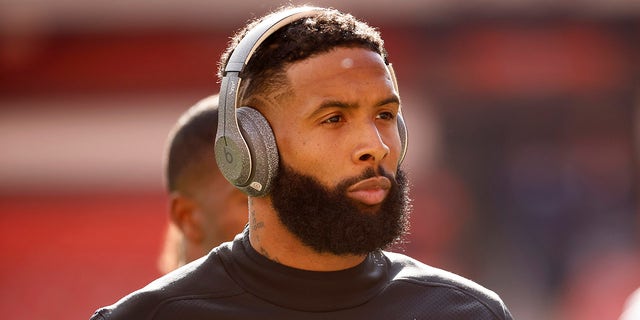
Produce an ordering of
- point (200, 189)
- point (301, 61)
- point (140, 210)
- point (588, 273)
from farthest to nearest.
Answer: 1. point (140, 210)
2. point (588, 273)
3. point (200, 189)
4. point (301, 61)

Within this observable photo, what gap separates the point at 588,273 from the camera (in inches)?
399

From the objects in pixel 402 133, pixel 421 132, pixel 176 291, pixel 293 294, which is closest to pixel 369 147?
pixel 402 133

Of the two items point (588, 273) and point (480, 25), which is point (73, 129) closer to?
point (480, 25)

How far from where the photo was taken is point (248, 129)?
6.85 ft

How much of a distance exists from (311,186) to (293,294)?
0.18 meters

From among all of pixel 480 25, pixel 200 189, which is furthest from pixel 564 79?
pixel 200 189

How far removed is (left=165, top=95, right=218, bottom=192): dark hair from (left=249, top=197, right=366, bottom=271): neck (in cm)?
89

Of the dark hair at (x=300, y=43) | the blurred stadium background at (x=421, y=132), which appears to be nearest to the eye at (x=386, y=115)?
the dark hair at (x=300, y=43)

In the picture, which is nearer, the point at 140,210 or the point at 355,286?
the point at 355,286

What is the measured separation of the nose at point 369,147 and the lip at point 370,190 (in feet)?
0.11

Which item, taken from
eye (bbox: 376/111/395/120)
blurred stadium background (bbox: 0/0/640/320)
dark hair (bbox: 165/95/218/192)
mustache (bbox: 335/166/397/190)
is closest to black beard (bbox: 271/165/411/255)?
mustache (bbox: 335/166/397/190)

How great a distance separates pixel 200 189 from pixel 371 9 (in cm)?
832

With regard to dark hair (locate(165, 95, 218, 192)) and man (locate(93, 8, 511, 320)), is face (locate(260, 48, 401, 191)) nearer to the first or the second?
man (locate(93, 8, 511, 320))

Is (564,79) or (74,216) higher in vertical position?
(564,79)
